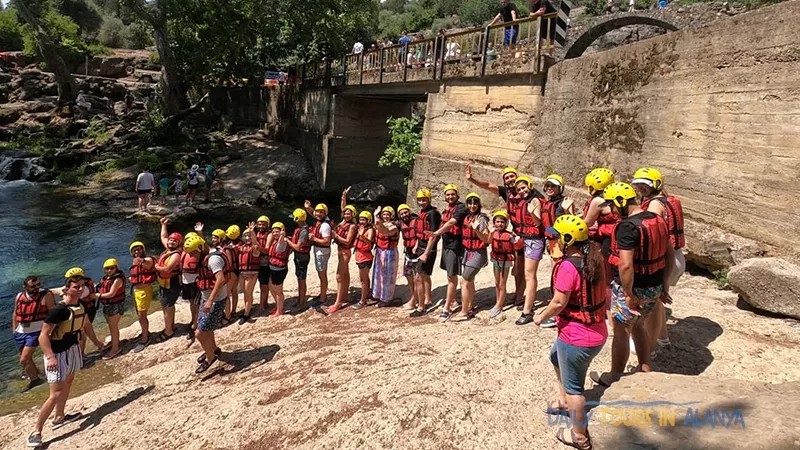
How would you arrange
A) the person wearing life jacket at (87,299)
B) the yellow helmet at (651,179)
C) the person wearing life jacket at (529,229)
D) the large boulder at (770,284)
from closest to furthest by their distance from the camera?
1. the yellow helmet at (651,179)
2. the large boulder at (770,284)
3. the person wearing life jacket at (529,229)
4. the person wearing life jacket at (87,299)

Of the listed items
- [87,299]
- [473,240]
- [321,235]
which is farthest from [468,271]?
[87,299]

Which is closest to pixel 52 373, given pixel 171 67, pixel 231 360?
pixel 231 360

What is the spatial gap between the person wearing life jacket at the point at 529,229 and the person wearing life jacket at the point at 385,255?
6.38 ft

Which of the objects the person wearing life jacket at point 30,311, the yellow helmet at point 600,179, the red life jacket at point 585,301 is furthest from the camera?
the person wearing life jacket at point 30,311

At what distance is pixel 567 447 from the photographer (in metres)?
3.61

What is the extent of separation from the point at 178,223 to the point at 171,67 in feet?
41.3

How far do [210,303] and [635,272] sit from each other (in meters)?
4.90

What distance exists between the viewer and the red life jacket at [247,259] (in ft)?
26.5

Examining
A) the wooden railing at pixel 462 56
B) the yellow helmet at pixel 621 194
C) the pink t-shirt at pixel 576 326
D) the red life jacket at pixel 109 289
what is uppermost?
the wooden railing at pixel 462 56

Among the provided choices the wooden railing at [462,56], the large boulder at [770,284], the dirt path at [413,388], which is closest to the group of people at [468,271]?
the dirt path at [413,388]

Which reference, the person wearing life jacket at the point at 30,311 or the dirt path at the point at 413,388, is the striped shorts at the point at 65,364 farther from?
the person wearing life jacket at the point at 30,311

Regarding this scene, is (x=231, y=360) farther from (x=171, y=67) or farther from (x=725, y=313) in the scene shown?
(x=171, y=67)

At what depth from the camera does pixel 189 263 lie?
7.05 m

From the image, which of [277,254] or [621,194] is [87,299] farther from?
[621,194]
